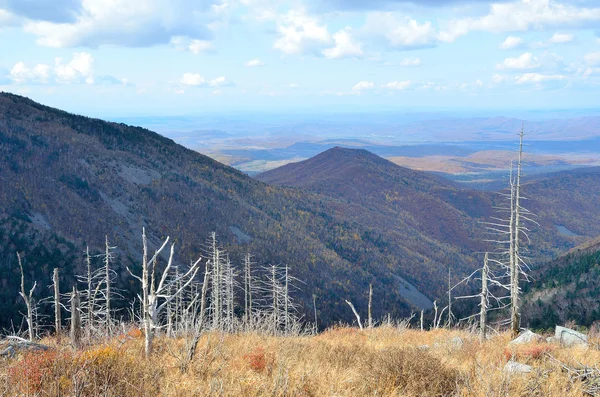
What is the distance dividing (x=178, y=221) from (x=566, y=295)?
1695 inches

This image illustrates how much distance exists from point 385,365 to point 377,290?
55.6 meters

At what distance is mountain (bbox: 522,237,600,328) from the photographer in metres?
33.5

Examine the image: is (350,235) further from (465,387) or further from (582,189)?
(582,189)

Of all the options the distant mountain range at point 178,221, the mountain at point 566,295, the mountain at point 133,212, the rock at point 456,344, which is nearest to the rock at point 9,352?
the rock at point 456,344

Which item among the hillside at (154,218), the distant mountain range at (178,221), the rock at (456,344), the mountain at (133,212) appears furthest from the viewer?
the distant mountain range at (178,221)

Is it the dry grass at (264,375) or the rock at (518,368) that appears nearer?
the dry grass at (264,375)

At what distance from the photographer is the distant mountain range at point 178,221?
4147 centimetres

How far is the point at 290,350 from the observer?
9141mm

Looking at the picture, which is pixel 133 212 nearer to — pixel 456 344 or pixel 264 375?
pixel 456 344

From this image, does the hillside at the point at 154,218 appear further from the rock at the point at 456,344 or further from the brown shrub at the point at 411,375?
the brown shrub at the point at 411,375

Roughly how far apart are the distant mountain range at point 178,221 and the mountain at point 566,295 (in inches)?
343

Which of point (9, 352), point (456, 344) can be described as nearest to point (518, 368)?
point (456, 344)

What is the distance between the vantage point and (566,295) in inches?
1483

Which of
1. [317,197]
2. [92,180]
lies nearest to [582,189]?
[317,197]
